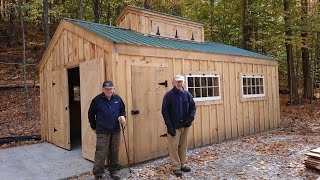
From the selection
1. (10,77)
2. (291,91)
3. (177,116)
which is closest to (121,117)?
(177,116)

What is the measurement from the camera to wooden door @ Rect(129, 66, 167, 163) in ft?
20.7

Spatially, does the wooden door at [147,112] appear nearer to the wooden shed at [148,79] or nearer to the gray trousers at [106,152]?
A: the wooden shed at [148,79]

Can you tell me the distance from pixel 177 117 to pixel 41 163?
334 cm

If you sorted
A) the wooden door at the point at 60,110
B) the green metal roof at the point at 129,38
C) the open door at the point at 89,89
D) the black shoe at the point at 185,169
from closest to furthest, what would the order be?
1. the black shoe at the point at 185,169
2. the open door at the point at 89,89
3. the green metal roof at the point at 129,38
4. the wooden door at the point at 60,110

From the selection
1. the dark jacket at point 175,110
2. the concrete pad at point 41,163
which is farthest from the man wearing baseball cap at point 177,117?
the concrete pad at point 41,163

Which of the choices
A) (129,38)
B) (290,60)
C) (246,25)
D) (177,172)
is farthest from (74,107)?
(290,60)

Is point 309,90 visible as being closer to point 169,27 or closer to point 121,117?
point 169,27

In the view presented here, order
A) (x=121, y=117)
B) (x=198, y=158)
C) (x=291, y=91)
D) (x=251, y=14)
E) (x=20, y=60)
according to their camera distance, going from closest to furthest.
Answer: (x=121, y=117) → (x=198, y=158) → (x=291, y=91) → (x=251, y=14) → (x=20, y=60)

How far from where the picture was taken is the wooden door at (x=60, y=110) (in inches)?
306

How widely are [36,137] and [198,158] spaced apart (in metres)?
5.56

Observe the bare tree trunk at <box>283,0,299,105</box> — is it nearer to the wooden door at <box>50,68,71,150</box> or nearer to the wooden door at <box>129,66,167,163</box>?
the wooden door at <box>129,66,167,163</box>

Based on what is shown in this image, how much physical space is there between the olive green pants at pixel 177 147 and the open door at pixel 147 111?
0.99 m

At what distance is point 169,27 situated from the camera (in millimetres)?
9906

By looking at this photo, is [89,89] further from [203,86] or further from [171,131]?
[203,86]
